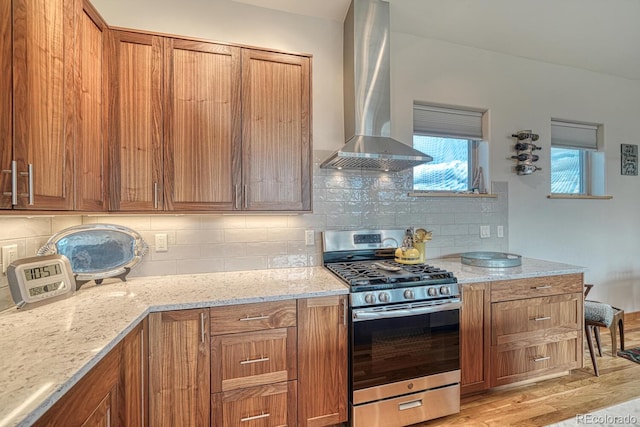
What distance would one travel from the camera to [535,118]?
2.96 m

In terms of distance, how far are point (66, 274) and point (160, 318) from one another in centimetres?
55

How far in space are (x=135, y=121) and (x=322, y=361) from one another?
5.67ft

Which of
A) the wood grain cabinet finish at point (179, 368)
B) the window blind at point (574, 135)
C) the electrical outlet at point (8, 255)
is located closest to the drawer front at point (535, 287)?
the window blind at point (574, 135)

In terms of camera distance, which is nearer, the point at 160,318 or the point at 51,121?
the point at 51,121

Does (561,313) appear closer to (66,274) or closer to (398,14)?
(398,14)

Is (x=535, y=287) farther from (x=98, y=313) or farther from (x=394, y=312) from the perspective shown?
(x=98, y=313)

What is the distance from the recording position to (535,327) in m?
2.11

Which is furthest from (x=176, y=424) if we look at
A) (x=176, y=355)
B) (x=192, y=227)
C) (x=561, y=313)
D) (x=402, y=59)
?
(x=402, y=59)

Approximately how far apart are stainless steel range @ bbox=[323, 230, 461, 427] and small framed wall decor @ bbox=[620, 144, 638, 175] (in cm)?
322

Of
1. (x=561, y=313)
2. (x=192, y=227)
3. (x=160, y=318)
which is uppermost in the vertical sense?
(x=192, y=227)

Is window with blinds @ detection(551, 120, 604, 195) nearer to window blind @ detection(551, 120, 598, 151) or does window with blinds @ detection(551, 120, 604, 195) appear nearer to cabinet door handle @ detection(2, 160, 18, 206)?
window blind @ detection(551, 120, 598, 151)

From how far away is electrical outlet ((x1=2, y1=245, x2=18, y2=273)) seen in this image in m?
1.34

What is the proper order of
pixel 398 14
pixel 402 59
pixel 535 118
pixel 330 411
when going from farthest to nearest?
pixel 535 118
pixel 402 59
pixel 398 14
pixel 330 411

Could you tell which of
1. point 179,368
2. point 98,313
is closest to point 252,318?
point 179,368
